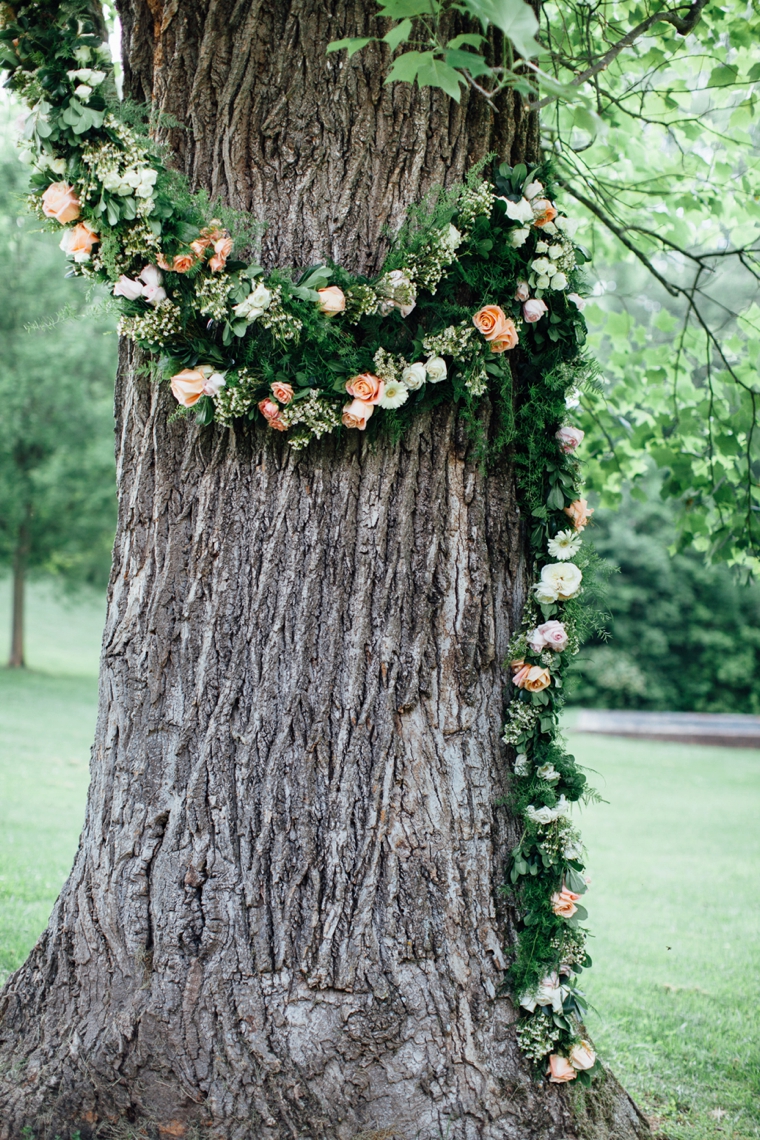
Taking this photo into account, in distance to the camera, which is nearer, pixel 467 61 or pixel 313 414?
pixel 467 61

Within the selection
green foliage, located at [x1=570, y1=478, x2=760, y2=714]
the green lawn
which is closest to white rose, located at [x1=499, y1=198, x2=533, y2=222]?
the green lawn

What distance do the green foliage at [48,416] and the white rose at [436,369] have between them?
13.2m

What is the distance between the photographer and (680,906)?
5.68 metres

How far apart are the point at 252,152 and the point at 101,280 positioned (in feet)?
1.80

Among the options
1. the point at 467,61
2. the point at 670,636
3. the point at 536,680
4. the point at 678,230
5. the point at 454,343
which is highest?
the point at 678,230

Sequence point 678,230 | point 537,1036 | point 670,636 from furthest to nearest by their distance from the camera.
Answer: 1. point 670,636
2. point 678,230
3. point 537,1036

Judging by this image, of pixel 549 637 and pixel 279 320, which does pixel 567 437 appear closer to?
pixel 549 637

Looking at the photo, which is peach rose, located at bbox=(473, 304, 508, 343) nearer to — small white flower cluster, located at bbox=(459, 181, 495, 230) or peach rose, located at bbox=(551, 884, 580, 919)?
small white flower cluster, located at bbox=(459, 181, 495, 230)

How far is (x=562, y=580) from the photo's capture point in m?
2.41

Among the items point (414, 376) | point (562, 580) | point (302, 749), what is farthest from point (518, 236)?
point (302, 749)

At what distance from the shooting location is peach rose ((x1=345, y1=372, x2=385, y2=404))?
2.20 m

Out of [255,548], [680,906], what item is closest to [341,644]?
[255,548]

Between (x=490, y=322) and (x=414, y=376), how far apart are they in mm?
265

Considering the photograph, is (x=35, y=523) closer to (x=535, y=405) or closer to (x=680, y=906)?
(x=680, y=906)
